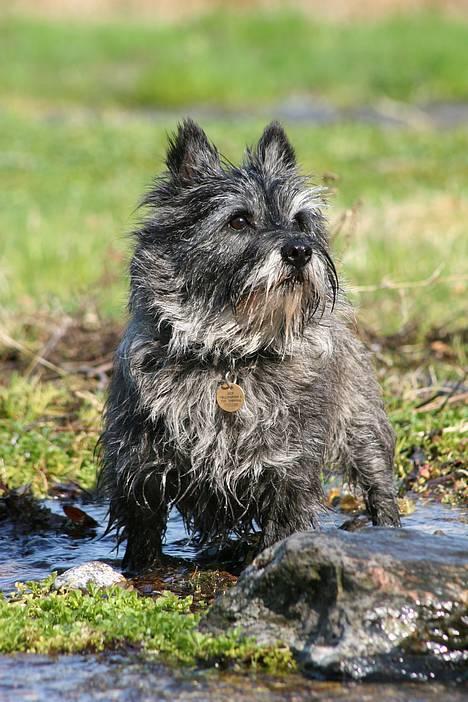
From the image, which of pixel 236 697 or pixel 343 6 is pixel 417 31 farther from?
pixel 236 697

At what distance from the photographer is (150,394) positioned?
17.8 ft

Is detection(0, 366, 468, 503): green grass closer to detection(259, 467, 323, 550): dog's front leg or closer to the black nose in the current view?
detection(259, 467, 323, 550): dog's front leg

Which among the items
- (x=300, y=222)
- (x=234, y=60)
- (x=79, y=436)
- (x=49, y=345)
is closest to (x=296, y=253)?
(x=300, y=222)

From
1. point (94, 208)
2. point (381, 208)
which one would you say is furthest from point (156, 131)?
point (381, 208)

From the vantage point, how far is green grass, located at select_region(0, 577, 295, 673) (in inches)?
175

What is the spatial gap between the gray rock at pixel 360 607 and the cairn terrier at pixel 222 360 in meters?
0.85

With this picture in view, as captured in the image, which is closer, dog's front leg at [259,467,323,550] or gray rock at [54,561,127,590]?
gray rock at [54,561,127,590]

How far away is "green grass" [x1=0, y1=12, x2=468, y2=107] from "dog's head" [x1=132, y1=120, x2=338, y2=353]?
24737 mm

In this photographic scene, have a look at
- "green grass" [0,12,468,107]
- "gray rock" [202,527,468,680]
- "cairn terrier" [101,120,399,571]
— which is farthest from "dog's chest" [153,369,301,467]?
"green grass" [0,12,468,107]

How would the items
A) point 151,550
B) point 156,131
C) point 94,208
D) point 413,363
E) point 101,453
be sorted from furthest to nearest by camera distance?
point 156,131 → point 94,208 → point 413,363 → point 101,453 → point 151,550

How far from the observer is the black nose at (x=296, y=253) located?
522 centimetres

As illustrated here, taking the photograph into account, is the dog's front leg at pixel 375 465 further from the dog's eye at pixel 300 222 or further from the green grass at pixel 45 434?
the green grass at pixel 45 434

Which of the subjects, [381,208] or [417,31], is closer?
[381,208]

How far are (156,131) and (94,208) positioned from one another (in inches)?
281
